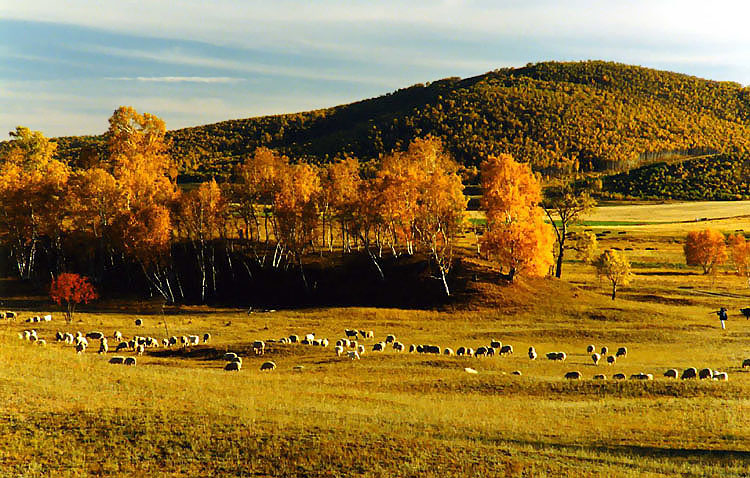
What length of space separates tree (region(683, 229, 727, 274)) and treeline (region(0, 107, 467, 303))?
2066 inches

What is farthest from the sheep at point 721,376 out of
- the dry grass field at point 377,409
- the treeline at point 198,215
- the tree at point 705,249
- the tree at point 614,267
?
the tree at point 705,249

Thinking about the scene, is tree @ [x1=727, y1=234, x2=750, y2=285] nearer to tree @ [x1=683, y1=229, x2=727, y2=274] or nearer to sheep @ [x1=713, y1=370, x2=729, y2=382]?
tree @ [x1=683, y1=229, x2=727, y2=274]

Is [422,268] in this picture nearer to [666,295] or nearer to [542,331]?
[542,331]

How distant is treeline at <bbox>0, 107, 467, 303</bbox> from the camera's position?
76312 millimetres

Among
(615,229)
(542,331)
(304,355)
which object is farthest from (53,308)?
(615,229)

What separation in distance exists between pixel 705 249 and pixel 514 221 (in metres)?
50.9

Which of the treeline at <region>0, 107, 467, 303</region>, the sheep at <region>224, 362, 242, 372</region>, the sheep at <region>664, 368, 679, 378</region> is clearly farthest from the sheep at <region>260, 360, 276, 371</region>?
the treeline at <region>0, 107, 467, 303</region>

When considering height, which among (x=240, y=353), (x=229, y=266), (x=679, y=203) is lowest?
(x=240, y=353)

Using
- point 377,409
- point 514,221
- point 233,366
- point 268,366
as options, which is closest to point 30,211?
point 233,366

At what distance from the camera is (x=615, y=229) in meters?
149

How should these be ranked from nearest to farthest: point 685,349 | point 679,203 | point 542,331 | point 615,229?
point 685,349 < point 542,331 < point 615,229 < point 679,203

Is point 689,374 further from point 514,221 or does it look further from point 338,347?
point 514,221

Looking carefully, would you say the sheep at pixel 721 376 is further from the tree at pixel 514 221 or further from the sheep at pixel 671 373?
the tree at pixel 514 221

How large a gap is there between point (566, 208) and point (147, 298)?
62675 millimetres
